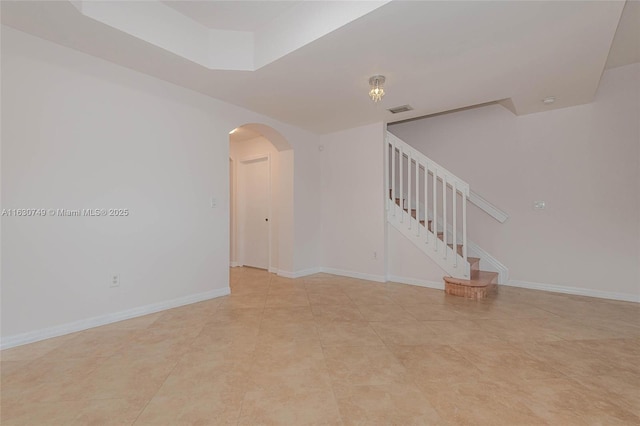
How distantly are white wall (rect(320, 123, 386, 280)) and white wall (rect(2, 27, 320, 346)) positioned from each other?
1962mm

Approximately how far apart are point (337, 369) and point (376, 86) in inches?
107

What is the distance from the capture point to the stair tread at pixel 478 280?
11.7 feet

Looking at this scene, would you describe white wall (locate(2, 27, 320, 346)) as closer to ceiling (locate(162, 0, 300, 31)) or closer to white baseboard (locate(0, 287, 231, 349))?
white baseboard (locate(0, 287, 231, 349))

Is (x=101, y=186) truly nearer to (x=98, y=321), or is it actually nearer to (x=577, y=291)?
(x=98, y=321)

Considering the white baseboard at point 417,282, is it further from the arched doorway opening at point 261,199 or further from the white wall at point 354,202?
the arched doorway opening at point 261,199

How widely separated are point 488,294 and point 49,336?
463 cm

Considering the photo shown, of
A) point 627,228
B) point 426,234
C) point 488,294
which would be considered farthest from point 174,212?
point 627,228

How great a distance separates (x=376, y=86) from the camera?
10.2ft

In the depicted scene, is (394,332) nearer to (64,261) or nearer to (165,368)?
(165,368)

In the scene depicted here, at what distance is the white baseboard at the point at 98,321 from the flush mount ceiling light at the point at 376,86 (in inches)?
116

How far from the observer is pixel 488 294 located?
Answer: 12.3ft

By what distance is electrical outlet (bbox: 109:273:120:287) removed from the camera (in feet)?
9.10

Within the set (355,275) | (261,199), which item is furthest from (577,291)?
(261,199)

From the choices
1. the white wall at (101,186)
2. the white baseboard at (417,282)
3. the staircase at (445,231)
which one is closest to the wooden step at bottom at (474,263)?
the staircase at (445,231)
